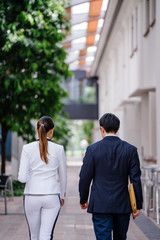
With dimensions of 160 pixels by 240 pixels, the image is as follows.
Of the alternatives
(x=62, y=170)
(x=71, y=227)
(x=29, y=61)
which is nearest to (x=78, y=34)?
(x=29, y=61)

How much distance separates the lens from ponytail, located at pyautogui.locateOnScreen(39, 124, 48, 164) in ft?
14.5

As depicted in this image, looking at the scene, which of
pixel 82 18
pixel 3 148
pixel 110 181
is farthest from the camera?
pixel 82 18

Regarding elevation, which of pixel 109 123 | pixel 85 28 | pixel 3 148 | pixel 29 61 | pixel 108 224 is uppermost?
pixel 85 28

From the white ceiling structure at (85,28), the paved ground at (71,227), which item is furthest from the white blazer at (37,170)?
the white ceiling structure at (85,28)

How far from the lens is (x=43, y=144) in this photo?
4.44m

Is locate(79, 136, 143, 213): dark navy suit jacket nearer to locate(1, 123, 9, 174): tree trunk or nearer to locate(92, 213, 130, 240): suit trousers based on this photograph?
locate(92, 213, 130, 240): suit trousers

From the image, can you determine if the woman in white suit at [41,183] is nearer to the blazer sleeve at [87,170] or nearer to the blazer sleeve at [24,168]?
the blazer sleeve at [24,168]

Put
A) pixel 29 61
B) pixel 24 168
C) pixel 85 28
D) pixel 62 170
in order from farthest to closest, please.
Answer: pixel 85 28 → pixel 29 61 → pixel 62 170 → pixel 24 168

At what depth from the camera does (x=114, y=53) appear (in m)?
26.6

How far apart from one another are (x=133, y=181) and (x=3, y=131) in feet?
37.1

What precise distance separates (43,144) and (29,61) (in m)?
8.54

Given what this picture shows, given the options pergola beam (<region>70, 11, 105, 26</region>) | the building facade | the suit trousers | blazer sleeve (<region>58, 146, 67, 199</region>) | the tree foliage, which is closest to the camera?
the suit trousers

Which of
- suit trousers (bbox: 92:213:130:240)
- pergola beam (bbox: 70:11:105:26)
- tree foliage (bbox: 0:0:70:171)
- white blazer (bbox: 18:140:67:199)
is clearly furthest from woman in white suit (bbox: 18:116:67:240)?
pergola beam (bbox: 70:11:105:26)

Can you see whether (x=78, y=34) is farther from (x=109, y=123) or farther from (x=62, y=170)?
(x=109, y=123)
